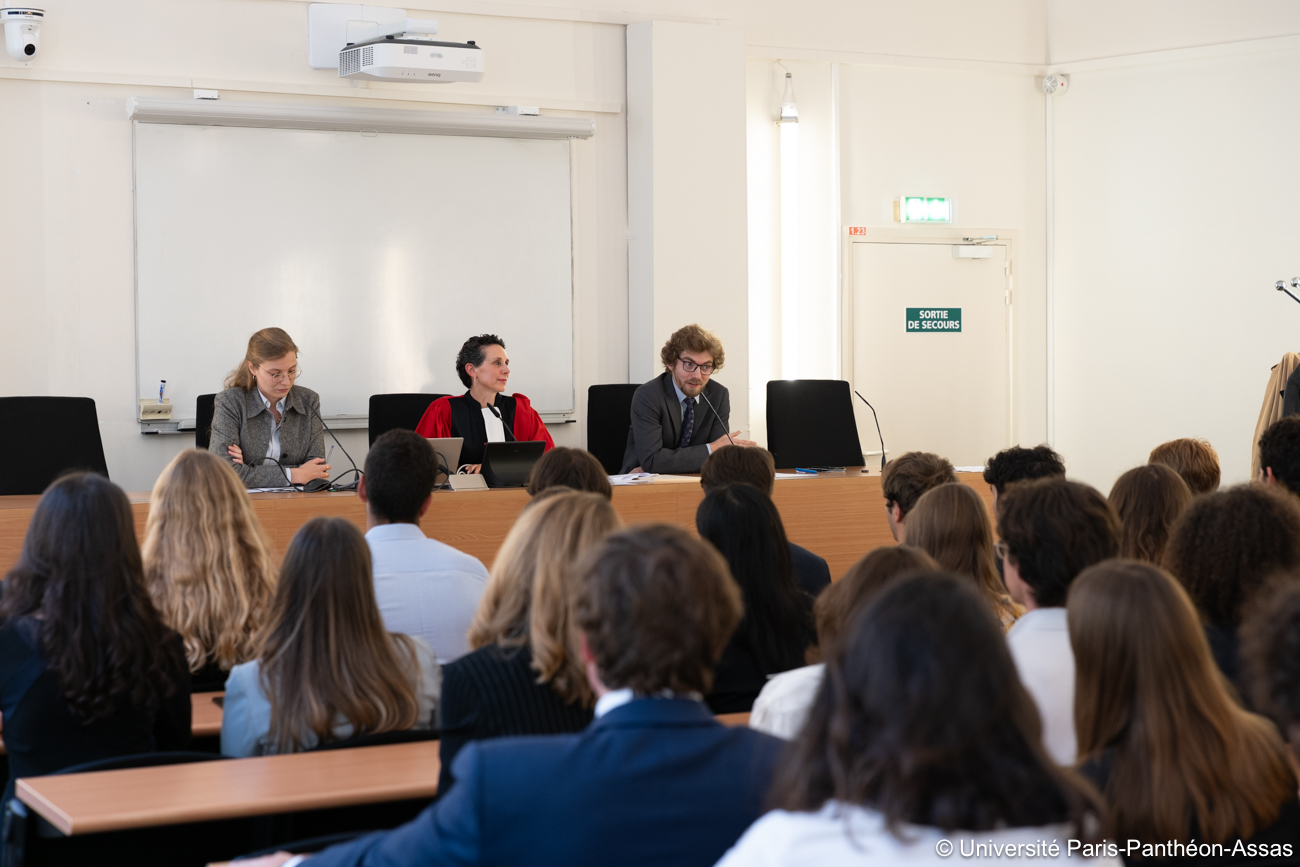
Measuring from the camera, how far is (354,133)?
19.7ft

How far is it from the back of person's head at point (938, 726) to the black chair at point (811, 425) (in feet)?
15.4

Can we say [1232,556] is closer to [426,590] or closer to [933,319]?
[426,590]

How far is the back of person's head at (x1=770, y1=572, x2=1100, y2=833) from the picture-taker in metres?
0.96

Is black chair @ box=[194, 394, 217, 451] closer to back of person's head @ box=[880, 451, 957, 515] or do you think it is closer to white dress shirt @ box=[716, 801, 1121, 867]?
back of person's head @ box=[880, 451, 957, 515]

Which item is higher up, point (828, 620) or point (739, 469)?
point (739, 469)

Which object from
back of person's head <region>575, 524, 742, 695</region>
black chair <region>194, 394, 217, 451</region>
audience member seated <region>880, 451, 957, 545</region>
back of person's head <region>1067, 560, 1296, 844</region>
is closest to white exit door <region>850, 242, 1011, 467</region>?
audience member seated <region>880, 451, 957, 545</region>

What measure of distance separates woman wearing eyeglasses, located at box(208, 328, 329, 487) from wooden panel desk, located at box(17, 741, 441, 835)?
9.09ft

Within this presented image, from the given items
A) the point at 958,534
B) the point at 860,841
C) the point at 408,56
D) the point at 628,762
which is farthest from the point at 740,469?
the point at 408,56

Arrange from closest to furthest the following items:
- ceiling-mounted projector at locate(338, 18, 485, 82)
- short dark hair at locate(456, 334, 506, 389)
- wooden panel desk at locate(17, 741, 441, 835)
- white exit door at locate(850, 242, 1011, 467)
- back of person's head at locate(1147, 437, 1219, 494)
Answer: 1. wooden panel desk at locate(17, 741, 441, 835)
2. back of person's head at locate(1147, 437, 1219, 494)
3. short dark hair at locate(456, 334, 506, 389)
4. ceiling-mounted projector at locate(338, 18, 485, 82)
5. white exit door at locate(850, 242, 1011, 467)

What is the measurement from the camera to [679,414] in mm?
5418

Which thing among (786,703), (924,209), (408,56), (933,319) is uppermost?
Result: (408,56)

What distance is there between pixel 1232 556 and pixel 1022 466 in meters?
1.42

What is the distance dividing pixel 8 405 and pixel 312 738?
10.8 ft

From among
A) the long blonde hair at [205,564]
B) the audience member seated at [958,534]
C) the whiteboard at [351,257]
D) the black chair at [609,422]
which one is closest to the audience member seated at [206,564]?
the long blonde hair at [205,564]
